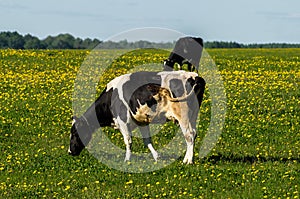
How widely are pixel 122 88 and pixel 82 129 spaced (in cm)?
161

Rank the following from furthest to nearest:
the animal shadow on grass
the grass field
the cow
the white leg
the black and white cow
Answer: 1. the cow
2. the white leg
3. the animal shadow on grass
4. the black and white cow
5. the grass field

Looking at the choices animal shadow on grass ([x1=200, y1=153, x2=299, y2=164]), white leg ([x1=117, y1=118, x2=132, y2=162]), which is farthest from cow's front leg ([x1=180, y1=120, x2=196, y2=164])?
white leg ([x1=117, y1=118, x2=132, y2=162])

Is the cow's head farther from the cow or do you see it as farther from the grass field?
the cow

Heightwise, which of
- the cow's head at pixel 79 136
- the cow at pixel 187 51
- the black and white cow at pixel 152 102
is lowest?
the cow's head at pixel 79 136

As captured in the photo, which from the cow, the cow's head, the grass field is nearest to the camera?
the grass field

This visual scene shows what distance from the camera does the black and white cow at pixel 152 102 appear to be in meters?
15.7

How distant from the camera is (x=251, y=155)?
16703 mm

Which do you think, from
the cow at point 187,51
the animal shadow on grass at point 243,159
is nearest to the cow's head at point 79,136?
the animal shadow on grass at point 243,159

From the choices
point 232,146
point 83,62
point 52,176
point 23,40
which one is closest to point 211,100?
point 232,146

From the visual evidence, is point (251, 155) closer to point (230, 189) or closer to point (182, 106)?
point (182, 106)

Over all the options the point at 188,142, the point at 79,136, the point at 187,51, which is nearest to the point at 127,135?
the point at 79,136

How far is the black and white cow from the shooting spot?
619 inches

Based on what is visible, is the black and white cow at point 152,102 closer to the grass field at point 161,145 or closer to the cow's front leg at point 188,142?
the cow's front leg at point 188,142

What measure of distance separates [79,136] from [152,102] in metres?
2.31
